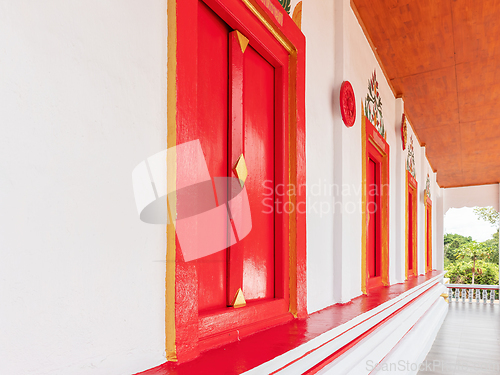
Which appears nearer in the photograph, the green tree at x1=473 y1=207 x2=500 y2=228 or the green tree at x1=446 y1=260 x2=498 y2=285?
the green tree at x1=446 y1=260 x2=498 y2=285

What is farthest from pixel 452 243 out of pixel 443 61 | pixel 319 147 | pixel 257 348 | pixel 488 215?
pixel 257 348

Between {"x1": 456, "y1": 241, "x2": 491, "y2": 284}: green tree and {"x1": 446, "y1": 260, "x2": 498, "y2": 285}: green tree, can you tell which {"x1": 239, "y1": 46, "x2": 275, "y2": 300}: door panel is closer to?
{"x1": 446, "y1": 260, "x2": 498, "y2": 285}: green tree

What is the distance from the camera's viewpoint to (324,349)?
5.70 feet

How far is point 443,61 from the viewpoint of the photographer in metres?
4.69

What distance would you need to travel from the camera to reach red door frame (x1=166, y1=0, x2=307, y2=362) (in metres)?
1.20

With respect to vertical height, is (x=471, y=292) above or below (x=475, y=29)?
below

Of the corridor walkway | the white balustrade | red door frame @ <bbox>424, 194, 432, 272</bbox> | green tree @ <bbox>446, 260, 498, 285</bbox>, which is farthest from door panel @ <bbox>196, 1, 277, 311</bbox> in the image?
green tree @ <bbox>446, 260, 498, 285</bbox>

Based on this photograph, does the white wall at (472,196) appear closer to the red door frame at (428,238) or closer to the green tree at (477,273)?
the red door frame at (428,238)

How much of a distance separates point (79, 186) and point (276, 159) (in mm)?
1316

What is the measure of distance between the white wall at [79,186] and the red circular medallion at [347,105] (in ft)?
6.47

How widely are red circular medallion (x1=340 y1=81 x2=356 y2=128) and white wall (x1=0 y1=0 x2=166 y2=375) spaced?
1.97m

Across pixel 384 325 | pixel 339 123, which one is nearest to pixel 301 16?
pixel 339 123

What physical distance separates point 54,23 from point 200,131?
0.68 metres

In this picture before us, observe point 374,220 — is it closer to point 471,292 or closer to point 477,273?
point 471,292
